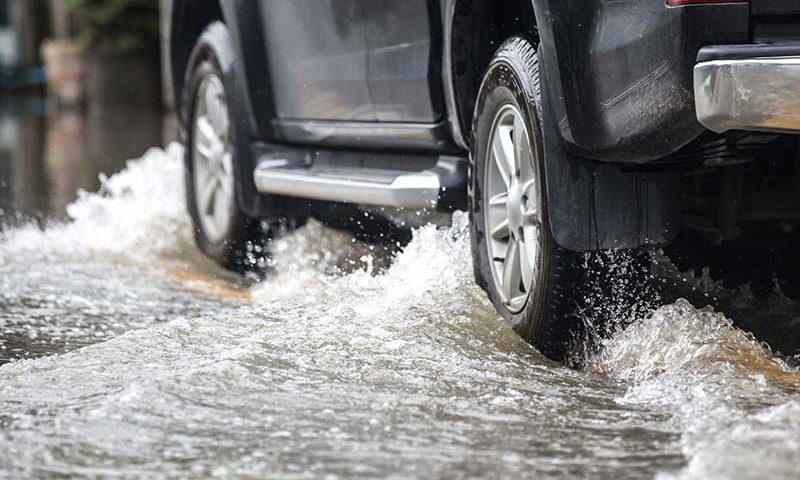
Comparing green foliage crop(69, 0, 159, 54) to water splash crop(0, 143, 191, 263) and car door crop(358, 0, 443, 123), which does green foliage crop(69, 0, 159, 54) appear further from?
car door crop(358, 0, 443, 123)

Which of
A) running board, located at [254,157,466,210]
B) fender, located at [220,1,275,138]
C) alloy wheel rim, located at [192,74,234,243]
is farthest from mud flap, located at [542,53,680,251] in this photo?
alloy wheel rim, located at [192,74,234,243]

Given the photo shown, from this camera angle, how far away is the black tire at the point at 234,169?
19.5 ft

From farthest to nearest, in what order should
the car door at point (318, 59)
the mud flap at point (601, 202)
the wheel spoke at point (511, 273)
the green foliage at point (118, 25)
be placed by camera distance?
the green foliage at point (118, 25)
the car door at point (318, 59)
the wheel spoke at point (511, 273)
the mud flap at point (601, 202)

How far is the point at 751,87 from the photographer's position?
3.23 metres

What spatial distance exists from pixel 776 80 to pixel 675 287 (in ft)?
3.90

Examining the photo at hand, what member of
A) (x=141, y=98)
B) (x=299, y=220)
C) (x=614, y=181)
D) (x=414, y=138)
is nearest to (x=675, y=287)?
(x=614, y=181)

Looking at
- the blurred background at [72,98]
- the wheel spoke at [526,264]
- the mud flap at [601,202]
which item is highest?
the mud flap at [601,202]

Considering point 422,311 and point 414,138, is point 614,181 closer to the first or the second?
Result: point 422,311

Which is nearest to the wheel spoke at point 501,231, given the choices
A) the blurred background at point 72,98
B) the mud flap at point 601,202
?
the mud flap at point 601,202

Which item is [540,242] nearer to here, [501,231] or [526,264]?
[526,264]

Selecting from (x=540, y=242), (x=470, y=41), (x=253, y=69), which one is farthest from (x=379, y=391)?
(x=253, y=69)

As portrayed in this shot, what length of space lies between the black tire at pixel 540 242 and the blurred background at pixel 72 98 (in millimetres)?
3776

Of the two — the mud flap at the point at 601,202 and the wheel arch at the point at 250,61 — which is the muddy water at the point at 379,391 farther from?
the wheel arch at the point at 250,61

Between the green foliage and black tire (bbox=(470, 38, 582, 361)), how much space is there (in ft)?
62.4
